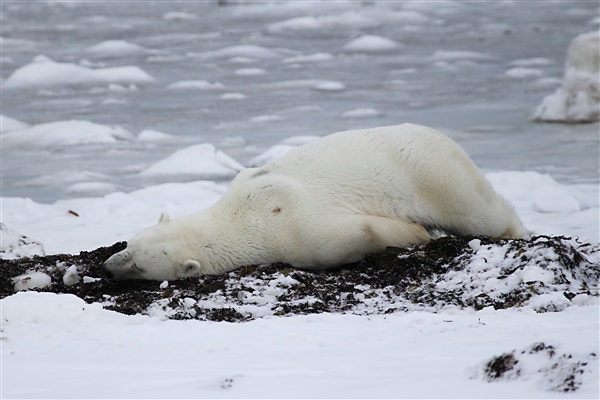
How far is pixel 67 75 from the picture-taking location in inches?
522

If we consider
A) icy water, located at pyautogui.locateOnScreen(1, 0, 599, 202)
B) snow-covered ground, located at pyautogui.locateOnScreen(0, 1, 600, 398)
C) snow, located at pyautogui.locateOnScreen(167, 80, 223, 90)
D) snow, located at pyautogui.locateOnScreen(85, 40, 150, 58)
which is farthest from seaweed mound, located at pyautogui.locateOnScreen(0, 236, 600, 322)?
snow, located at pyautogui.locateOnScreen(85, 40, 150, 58)

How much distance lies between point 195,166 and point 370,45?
7.84 m

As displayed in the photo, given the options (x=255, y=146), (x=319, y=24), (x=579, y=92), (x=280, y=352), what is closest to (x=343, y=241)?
(x=280, y=352)

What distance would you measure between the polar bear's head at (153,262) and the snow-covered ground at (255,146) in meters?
0.95

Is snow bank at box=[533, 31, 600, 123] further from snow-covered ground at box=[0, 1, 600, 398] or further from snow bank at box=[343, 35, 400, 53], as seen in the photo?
snow bank at box=[343, 35, 400, 53]

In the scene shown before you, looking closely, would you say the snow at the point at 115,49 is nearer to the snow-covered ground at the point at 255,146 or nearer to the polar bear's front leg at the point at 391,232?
the snow-covered ground at the point at 255,146

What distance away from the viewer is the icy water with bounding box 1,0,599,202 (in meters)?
9.34

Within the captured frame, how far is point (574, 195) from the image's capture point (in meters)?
7.04

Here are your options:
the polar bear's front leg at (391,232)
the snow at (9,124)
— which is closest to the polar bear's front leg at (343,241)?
the polar bear's front leg at (391,232)

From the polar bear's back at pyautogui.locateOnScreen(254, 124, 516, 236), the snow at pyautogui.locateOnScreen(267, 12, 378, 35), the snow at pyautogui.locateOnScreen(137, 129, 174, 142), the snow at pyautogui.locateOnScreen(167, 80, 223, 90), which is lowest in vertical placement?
the snow at pyautogui.locateOnScreen(137, 129, 174, 142)

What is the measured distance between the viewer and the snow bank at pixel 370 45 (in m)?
15.5

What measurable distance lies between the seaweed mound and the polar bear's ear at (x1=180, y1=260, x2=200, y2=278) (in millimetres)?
64

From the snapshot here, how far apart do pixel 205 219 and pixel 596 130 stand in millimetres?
6680

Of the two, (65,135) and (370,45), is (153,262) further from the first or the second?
(370,45)
